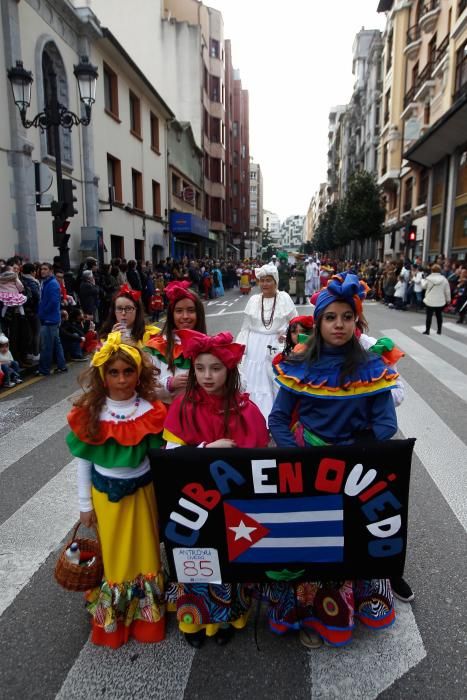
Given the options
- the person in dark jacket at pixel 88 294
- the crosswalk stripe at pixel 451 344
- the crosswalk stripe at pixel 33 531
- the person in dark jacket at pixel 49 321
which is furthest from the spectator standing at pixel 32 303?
the crosswalk stripe at pixel 451 344

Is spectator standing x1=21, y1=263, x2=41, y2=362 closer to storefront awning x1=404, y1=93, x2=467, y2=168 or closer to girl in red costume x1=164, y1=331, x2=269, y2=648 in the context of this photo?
girl in red costume x1=164, y1=331, x2=269, y2=648

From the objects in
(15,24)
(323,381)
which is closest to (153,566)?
(323,381)

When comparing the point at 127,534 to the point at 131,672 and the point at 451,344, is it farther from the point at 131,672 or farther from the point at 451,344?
the point at 451,344

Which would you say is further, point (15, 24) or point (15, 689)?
point (15, 24)

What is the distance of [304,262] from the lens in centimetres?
1959

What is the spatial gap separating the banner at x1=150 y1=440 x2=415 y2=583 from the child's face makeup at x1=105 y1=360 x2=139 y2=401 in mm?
421

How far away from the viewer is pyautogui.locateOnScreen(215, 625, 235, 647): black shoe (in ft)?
7.86

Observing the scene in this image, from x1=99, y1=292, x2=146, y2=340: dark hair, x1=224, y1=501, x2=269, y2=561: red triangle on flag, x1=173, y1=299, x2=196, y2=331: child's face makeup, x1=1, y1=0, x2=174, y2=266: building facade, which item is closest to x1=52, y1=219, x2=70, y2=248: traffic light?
x1=1, y1=0, x2=174, y2=266: building facade

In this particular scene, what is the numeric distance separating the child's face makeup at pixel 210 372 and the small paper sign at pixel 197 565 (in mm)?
765

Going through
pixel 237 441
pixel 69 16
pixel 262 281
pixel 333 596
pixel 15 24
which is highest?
pixel 69 16

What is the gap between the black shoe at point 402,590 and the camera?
2.68 m

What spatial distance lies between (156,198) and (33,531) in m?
23.5

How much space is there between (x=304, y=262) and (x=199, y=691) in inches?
726

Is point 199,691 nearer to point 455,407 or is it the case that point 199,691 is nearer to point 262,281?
point 262,281
